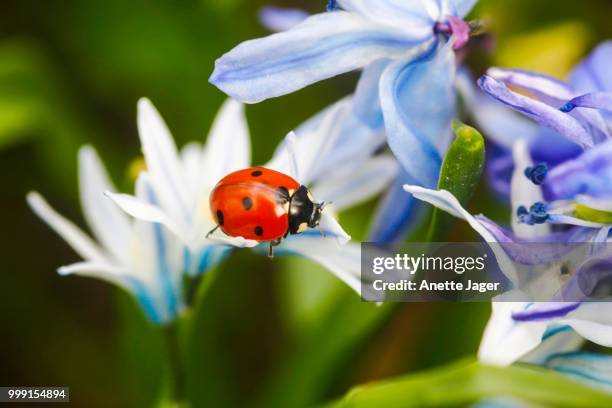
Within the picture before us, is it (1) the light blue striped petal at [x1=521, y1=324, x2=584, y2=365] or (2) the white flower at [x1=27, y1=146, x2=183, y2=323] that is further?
(2) the white flower at [x1=27, y1=146, x2=183, y2=323]

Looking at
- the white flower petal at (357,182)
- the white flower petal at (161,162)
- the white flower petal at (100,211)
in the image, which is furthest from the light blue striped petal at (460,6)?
the white flower petal at (100,211)

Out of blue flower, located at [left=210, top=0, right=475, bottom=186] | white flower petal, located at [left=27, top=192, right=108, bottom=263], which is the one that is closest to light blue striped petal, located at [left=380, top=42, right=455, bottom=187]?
blue flower, located at [left=210, top=0, right=475, bottom=186]

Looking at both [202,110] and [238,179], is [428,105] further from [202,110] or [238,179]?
[202,110]

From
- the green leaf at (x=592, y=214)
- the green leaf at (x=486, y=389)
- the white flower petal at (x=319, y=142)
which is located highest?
the white flower petal at (x=319, y=142)

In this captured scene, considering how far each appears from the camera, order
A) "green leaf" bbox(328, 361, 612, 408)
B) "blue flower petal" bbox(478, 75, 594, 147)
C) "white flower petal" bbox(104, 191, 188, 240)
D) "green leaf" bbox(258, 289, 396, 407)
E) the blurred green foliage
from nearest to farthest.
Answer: "green leaf" bbox(328, 361, 612, 408) < "blue flower petal" bbox(478, 75, 594, 147) < "white flower petal" bbox(104, 191, 188, 240) < "green leaf" bbox(258, 289, 396, 407) < the blurred green foliage

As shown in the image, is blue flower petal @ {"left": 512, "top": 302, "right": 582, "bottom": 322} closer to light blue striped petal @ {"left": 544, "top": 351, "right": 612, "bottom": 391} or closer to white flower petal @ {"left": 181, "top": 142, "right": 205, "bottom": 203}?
light blue striped petal @ {"left": 544, "top": 351, "right": 612, "bottom": 391}

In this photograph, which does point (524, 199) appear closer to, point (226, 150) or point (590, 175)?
point (590, 175)

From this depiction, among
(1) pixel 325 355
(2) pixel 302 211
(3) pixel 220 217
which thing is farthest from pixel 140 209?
(1) pixel 325 355

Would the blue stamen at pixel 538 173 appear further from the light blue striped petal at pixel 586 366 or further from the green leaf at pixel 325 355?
the green leaf at pixel 325 355
